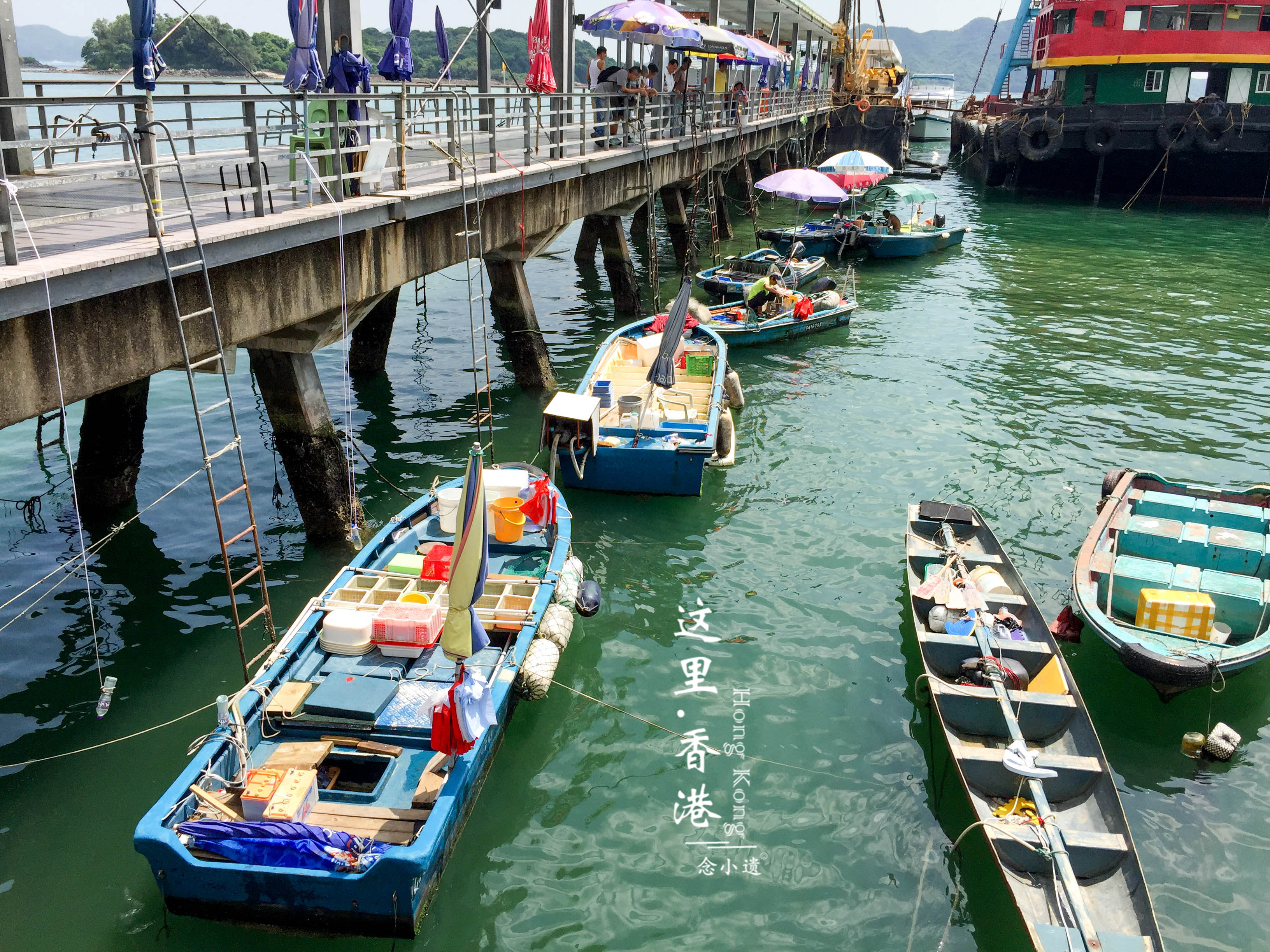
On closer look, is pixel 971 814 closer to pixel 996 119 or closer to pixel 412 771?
pixel 412 771

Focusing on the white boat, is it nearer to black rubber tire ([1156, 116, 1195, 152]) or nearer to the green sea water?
black rubber tire ([1156, 116, 1195, 152])

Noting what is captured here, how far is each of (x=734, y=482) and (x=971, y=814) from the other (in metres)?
8.51

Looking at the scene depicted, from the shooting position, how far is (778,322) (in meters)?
24.9

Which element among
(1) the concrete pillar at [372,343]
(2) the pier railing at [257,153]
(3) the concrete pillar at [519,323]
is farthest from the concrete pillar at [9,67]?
(1) the concrete pillar at [372,343]

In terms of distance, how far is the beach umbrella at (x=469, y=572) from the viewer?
8.60 m

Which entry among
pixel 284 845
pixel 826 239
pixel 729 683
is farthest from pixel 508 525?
pixel 826 239

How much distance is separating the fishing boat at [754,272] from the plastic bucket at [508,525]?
14.8 m

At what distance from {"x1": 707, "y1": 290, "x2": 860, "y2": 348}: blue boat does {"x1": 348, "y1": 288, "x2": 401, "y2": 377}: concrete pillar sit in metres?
7.71

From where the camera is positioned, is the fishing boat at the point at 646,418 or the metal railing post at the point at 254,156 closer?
the metal railing post at the point at 254,156

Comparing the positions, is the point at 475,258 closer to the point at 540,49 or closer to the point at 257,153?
the point at 540,49

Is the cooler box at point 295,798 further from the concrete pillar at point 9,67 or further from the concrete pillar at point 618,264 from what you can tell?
the concrete pillar at point 618,264

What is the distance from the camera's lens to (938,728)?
10938 millimetres

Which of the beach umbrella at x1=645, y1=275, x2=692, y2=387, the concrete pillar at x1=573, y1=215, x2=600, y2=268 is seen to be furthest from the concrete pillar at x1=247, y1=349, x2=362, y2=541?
the concrete pillar at x1=573, y1=215, x2=600, y2=268

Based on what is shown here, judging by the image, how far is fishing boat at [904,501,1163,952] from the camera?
25.7 feet
